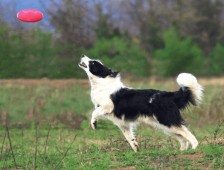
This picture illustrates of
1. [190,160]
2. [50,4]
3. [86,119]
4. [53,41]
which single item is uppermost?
[50,4]

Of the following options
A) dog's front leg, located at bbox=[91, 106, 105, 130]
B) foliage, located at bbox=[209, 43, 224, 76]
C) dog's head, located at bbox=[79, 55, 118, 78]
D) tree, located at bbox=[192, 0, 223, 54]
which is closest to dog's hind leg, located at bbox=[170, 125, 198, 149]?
dog's front leg, located at bbox=[91, 106, 105, 130]

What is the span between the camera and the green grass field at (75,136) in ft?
25.1

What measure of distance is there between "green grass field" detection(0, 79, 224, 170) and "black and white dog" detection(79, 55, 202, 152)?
28cm

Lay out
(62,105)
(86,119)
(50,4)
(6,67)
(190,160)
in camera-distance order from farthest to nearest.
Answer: (50,4), (6,67), (62,105), (86,119), (190,160)

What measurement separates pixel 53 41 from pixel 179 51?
956 centimetres

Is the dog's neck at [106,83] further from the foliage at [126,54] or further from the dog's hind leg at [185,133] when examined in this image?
the foliage at [126,54]

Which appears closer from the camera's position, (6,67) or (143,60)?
(6,67)

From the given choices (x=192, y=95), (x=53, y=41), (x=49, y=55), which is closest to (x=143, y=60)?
(x=53, y=41)

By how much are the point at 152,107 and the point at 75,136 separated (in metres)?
1.61

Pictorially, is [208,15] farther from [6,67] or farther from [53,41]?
[6,67]

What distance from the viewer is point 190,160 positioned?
755cm

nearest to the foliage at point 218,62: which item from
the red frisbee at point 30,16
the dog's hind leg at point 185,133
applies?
the red frisbee at point 30,16

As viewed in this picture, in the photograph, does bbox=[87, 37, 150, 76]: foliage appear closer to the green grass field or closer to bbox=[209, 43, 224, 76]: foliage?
bbox=[209, 43, 224, 76]: foliage

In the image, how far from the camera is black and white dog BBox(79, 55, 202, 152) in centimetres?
938
